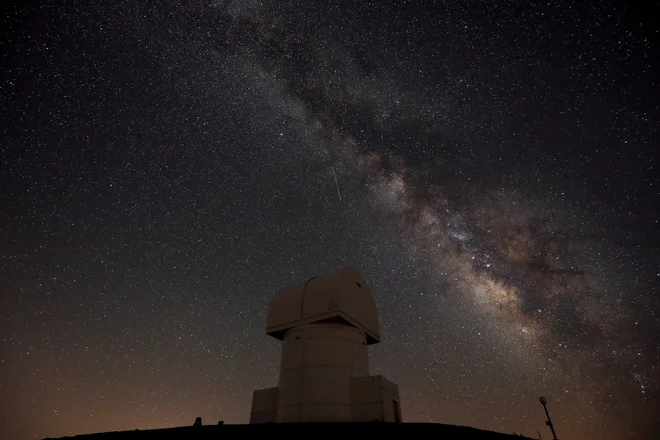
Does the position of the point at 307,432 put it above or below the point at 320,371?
below

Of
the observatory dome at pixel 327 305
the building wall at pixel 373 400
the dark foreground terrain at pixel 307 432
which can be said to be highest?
the observatory dome at pixel 327 305

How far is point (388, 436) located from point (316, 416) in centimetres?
351

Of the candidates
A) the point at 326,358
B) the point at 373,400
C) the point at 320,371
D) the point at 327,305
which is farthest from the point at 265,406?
the point at 327,305

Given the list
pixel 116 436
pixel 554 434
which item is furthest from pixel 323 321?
pixel 554 434

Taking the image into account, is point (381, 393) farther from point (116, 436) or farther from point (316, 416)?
point (116, 436)

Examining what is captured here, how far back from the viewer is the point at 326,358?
12172 millimetres

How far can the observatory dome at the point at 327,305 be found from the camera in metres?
12.9

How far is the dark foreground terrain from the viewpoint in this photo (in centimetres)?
871

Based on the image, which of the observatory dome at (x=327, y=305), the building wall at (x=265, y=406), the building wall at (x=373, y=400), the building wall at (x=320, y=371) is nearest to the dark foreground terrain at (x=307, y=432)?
the building wall at (x=373, y=400)

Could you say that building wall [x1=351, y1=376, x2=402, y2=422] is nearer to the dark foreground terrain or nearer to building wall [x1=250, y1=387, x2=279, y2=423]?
the dark foreground terrain

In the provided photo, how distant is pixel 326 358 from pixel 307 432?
10.2 feet

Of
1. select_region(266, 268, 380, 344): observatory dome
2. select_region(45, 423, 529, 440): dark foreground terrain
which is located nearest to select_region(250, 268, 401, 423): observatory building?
select_region(266, 268, 380, 344): observatory dome

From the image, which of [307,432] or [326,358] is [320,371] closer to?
[326,358]

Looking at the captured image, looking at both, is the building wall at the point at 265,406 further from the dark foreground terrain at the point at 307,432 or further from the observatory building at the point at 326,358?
the dark foreground terrain at the point at 307,432
